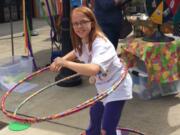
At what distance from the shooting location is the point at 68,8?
5613 millimetres

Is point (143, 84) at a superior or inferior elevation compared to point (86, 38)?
inferior

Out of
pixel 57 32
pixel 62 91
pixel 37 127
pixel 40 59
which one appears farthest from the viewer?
pixel 40 59

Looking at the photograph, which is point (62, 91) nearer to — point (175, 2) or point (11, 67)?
point (11, 67)

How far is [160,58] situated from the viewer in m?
4.55

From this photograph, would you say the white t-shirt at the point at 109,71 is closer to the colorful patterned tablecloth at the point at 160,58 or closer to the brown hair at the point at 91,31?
the brown hair at the point at 91,31

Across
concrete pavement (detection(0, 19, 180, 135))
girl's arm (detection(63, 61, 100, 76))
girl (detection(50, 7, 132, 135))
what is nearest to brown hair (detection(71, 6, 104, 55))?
girl (detection(50, 7, 132, 135))

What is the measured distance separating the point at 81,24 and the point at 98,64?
35 centimetres

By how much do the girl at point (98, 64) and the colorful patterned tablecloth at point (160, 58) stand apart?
4.40 feet

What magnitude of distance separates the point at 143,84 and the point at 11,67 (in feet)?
7.08

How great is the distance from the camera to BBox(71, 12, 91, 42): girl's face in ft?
9.25

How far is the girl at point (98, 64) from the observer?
276 cm

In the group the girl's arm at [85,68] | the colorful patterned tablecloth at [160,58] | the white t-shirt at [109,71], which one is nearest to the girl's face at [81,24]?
the white t-shirt at [109,71]

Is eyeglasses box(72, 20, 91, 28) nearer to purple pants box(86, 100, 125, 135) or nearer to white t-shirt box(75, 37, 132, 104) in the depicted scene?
white t-shirt box(75, 37, 132, 104)

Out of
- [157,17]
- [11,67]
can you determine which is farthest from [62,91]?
[157,17]
